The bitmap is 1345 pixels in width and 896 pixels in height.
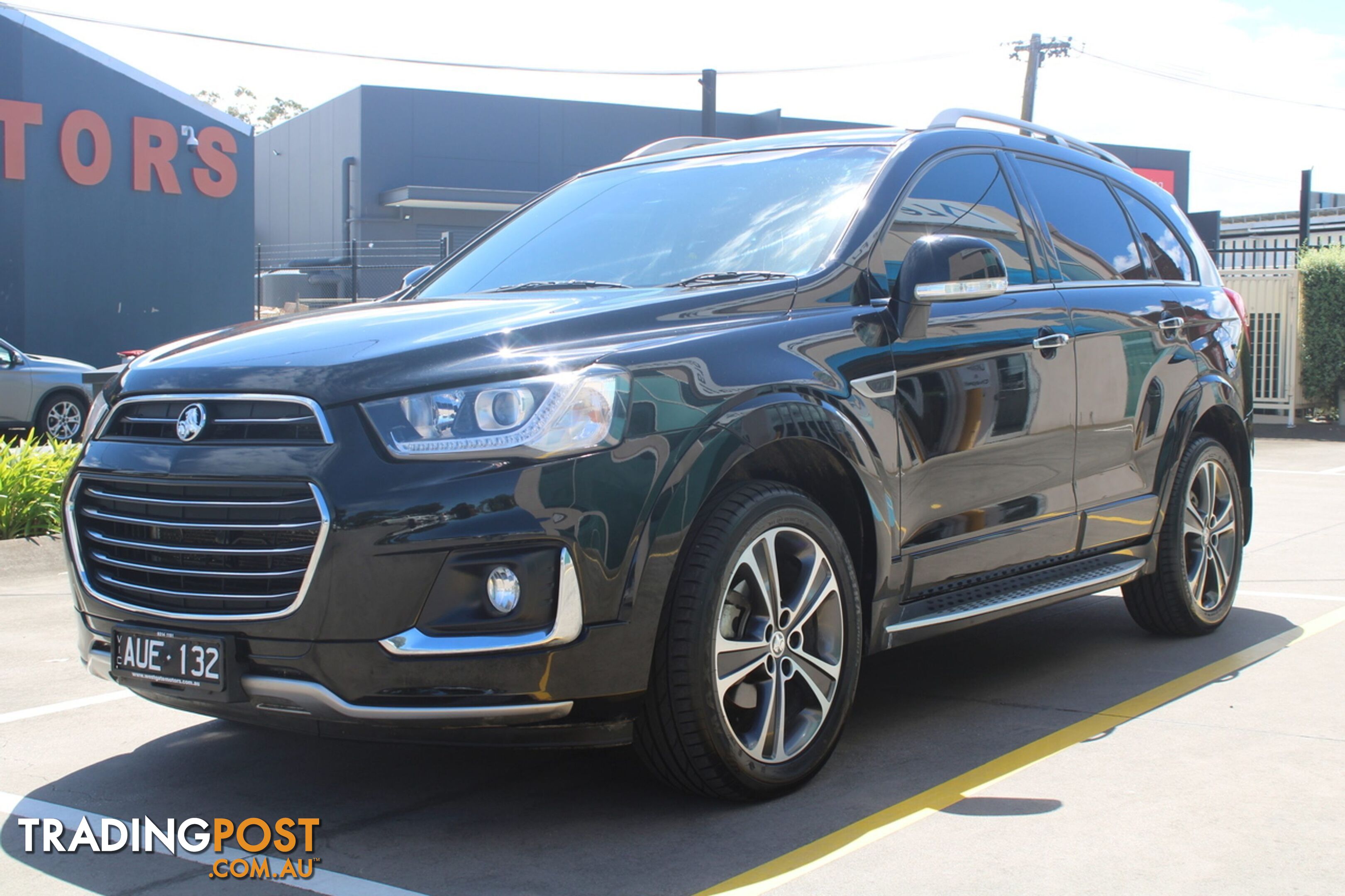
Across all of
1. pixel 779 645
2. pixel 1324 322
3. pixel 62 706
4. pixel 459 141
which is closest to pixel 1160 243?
pixel 779 645

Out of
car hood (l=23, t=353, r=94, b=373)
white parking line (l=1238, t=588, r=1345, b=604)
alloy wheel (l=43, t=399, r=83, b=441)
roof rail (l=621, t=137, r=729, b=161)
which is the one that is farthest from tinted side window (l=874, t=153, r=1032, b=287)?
car hood (l=23, t=353, r=94, b=373)

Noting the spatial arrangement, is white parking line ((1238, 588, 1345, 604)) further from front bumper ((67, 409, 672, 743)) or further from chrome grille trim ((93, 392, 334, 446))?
chrome grille trim ((93, 392, 334, 446))

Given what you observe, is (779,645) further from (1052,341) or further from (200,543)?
(1052,341)

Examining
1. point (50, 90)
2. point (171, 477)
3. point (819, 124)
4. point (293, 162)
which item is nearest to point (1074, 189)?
point (171, 477)

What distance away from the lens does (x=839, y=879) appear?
10.6 ft

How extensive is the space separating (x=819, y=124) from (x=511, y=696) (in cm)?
3594

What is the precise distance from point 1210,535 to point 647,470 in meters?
3.57

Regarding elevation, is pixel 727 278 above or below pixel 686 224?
below

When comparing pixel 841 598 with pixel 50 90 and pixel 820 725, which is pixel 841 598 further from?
pixel 50 90

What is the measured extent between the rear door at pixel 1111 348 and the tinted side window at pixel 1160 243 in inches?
5.4

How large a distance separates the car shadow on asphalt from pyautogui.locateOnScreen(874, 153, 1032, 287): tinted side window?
149 centimetres

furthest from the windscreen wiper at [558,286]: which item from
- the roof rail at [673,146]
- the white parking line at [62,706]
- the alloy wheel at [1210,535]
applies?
the alloy wheel at [1210,535]

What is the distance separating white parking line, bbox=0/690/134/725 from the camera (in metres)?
4.80

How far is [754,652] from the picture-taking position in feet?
12.0
